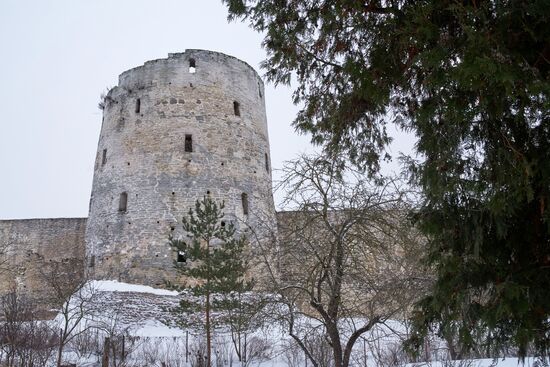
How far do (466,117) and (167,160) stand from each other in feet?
45.3

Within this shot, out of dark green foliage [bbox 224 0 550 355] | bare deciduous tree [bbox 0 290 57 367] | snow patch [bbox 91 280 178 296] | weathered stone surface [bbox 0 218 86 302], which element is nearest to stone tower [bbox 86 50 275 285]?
snow patch [bbox 91 280 178 296]

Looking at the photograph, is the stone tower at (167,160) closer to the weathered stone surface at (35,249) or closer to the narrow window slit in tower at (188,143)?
the narrow window slit in tower at (188,143)

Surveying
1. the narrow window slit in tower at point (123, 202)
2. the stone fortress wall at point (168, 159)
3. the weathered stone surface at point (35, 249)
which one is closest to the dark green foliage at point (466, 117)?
the stone fortress wall at point (168, 159)

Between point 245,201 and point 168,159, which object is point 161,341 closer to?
point 245,201

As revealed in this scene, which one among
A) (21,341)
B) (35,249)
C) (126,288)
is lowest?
(21,341)

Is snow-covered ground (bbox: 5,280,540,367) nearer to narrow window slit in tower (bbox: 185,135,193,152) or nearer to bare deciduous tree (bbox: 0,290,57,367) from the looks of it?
bare deciduous tree (bbox: 0,290,57,367)

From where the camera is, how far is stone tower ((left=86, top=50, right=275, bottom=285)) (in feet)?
53.4

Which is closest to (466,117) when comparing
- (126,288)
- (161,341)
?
(161,341)

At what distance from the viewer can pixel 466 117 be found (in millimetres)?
3805

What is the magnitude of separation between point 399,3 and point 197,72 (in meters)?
13.9

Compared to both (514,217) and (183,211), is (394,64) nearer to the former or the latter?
(514,217)

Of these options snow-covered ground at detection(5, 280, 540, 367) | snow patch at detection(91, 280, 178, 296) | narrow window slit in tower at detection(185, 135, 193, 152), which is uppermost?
narrow window slit in tower at detection(185, 135, 193, 152)

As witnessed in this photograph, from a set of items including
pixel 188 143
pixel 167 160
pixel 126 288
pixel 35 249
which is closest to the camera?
pixel 126 288

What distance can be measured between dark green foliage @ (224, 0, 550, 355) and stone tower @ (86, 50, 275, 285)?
1149cm
